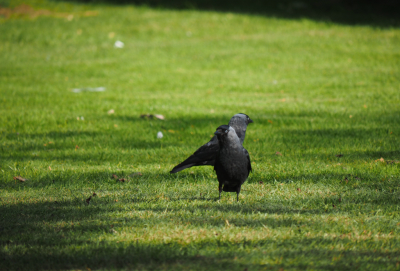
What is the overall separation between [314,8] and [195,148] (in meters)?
17.3

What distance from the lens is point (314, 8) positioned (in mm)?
22109

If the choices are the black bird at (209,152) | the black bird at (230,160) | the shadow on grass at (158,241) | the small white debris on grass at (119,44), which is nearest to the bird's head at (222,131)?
the black bird at (230,160)

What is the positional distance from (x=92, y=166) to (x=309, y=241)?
3.52 meters

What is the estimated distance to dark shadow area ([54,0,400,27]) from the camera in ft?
63.9

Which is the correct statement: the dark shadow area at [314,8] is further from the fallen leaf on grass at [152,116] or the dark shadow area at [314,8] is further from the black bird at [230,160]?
the black bird at [230,160]

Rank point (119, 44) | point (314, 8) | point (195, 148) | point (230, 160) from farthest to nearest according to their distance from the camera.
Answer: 1. point (314, 8)
2. point (119, 44)
3. point (195, 148)
4. point (230, 160)

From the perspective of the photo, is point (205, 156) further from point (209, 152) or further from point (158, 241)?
point (158, 241)

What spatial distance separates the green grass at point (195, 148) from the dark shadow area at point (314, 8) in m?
2.07

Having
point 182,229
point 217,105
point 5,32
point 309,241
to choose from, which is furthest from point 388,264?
point 5,32

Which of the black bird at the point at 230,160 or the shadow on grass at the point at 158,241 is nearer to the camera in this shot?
the shadow on grass at the point at 158,241

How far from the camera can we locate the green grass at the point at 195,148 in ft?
11.9

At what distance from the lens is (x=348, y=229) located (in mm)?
3943

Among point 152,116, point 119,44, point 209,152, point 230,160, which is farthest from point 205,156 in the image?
point 119,44

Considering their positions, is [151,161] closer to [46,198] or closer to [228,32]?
[46,198]
